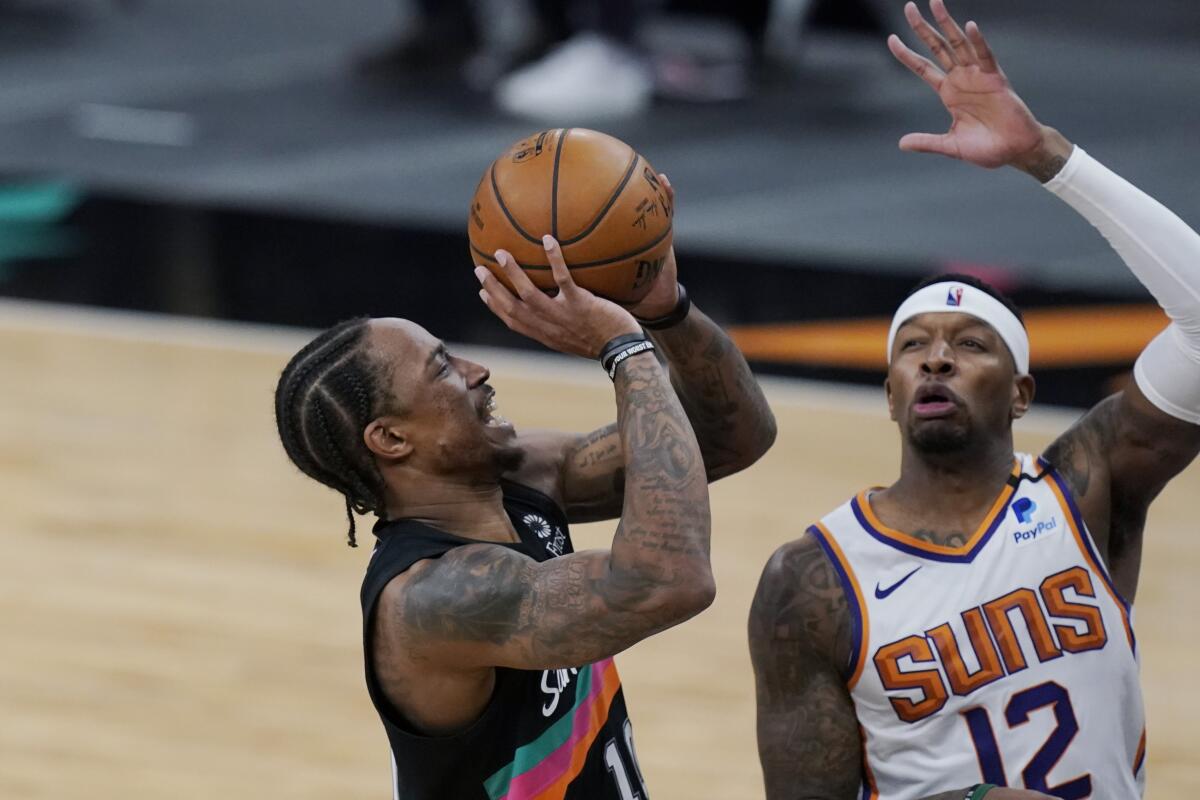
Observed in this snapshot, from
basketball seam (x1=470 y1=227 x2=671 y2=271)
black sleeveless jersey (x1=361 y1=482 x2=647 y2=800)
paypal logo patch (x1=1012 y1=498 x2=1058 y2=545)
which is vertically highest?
basketball seam (x1=470 y1=227 x2=671 y2=271)

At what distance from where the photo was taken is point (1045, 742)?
3857 millimetres

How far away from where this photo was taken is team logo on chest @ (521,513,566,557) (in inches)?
158

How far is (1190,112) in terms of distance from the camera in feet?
41.5

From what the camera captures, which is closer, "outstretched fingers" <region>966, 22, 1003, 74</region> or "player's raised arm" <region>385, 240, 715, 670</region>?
"player's raised arm" <region>385, 240, 715, 670</region>

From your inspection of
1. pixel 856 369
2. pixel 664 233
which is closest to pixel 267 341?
pixel 856 369

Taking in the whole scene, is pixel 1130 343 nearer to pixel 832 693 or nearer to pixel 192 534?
pixel 192 534

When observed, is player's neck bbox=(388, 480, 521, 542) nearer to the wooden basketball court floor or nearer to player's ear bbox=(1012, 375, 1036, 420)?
player's ear bbox=(1012, 375, 1036, 420)

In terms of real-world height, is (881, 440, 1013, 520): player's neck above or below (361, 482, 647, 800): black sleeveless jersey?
above

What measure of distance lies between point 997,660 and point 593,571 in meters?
0.92

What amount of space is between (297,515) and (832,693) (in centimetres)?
435

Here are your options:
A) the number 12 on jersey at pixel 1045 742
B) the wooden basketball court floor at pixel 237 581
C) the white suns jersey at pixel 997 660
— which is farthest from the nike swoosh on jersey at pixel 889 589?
the wooden basketball court floor at pixel 237 581

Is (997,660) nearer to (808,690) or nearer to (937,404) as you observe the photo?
(808,690)

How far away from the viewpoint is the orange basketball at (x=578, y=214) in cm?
379

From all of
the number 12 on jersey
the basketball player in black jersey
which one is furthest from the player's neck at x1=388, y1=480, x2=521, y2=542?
the number 12 on jersey
